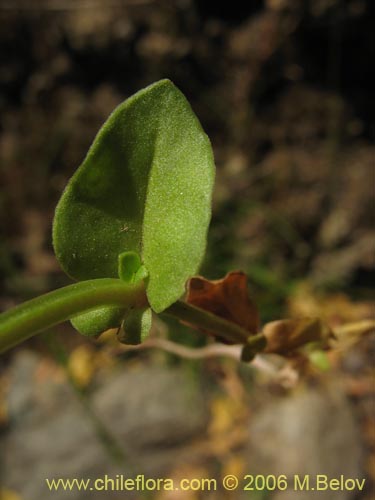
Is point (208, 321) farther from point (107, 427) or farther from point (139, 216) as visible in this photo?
point (107, 427)

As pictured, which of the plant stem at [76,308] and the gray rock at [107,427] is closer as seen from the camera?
the plant stem at [76,308]

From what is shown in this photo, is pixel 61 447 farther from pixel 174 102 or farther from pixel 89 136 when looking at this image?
pixel 174 102

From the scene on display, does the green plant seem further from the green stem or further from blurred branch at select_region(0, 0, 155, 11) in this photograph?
blurred branch at select_region(0, 0, 155, 11)

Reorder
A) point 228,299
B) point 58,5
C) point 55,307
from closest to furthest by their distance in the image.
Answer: point 55,307 → point 228,299 → point 58,5

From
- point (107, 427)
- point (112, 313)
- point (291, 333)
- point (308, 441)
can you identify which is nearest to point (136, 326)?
point (112, 313)

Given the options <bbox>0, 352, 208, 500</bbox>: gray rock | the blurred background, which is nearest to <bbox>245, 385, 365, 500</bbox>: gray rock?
the blurred background

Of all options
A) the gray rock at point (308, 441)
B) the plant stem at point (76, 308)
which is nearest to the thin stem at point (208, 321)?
the plant stem at point (76, 308)

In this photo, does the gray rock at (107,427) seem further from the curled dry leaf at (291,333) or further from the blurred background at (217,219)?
the curled dry leaf at (291,333)

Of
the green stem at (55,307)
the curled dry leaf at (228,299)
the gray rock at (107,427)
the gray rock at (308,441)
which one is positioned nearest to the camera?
the green stem at (55,307)
